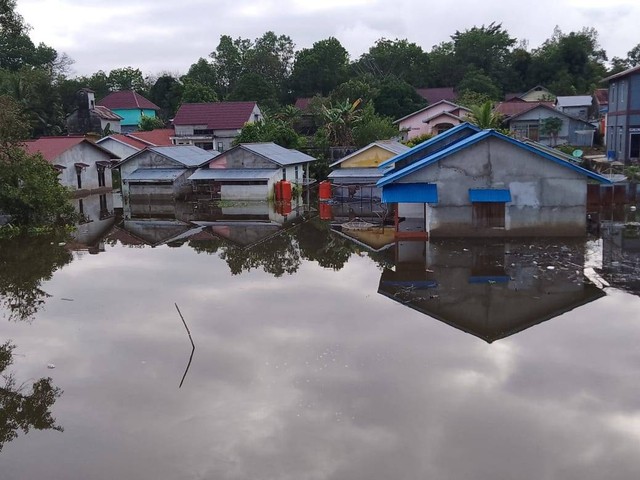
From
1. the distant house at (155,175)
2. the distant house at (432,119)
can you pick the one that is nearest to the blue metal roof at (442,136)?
the distant house at (155,175)

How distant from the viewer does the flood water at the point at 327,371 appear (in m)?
7.81

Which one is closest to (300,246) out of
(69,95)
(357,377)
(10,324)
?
(10,324)

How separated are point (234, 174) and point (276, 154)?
2959mm

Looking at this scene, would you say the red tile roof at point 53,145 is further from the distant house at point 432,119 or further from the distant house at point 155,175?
the distant house at point 432,119

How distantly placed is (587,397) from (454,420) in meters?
2.14

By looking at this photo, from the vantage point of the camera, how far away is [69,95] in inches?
2297

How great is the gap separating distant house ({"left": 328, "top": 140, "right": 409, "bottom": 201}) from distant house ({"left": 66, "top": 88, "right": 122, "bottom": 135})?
97.8ft

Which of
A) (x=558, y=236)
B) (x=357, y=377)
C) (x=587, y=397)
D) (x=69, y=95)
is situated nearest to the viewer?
(x=587, y=397)

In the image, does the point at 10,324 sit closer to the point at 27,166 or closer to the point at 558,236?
the point at 27,166

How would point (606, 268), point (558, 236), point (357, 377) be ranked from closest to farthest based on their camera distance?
point (357, 377) → point (606, 268) → point (558, 236)

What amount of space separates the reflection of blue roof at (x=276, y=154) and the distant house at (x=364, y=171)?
2.87m

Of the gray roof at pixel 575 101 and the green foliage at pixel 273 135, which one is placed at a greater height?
the gray roof at pixel 575 101

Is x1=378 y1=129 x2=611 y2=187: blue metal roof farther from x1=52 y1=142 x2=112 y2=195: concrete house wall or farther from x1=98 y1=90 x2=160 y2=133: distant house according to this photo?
x1=98 y1=90 x2=160 y2=133: distant house

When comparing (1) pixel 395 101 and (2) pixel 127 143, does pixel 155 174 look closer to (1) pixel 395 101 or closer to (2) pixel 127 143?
(2) pixel 127 143
